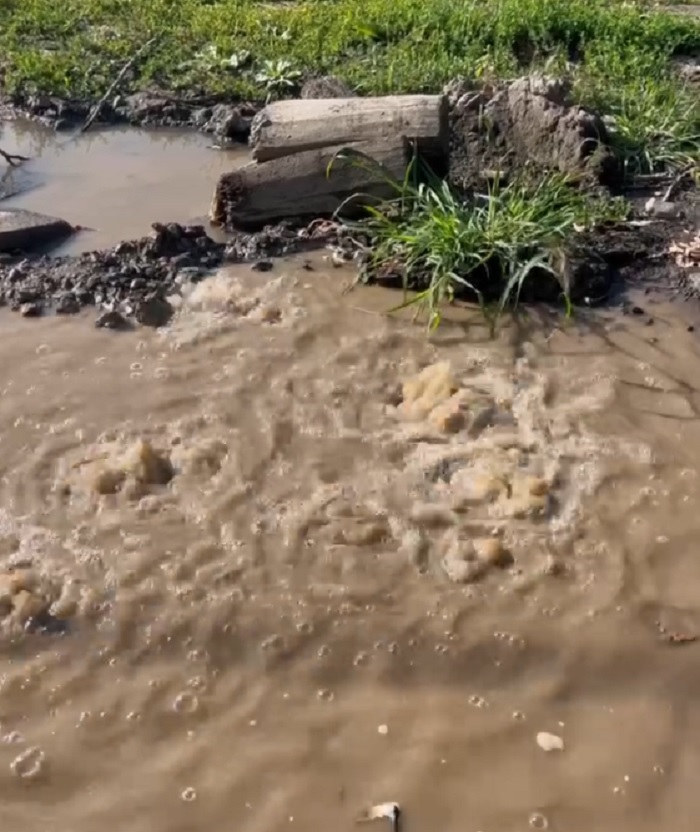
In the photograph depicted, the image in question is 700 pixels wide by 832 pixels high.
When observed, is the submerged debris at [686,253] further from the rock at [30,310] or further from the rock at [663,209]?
the rock at [30,310]

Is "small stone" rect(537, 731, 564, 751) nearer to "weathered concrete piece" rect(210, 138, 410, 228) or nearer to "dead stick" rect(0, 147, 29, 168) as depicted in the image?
"weathered concrete piece" rect(210, 138, 410, 228)

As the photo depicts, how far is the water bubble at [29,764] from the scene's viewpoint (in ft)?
9.93

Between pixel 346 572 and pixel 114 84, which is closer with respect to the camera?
pixel 346 572

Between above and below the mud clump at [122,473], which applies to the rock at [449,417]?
below

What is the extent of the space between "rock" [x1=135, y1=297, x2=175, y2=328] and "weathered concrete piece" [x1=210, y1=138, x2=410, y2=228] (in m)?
0.96

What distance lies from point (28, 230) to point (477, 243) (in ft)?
7.91

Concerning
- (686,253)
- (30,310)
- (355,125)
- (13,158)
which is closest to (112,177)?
(13,158)

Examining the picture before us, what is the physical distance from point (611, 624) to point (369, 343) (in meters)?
1.92

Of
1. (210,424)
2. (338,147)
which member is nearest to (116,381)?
(210,424)

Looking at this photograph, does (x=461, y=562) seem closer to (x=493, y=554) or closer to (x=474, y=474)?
(x=493, y=554)

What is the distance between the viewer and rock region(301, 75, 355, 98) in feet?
22.4

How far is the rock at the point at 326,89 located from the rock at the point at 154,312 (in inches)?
91.0

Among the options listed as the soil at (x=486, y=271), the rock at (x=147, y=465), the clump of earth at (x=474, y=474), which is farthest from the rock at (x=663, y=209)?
the rock at (x=147, y=465)

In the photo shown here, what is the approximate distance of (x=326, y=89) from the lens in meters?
6.87
